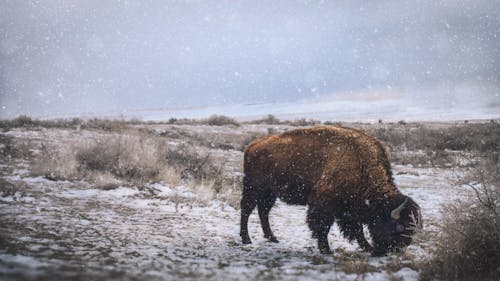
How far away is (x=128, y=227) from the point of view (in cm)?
560

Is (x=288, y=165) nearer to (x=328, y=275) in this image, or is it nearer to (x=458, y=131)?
(x=328, y=275)

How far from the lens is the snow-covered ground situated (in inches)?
144

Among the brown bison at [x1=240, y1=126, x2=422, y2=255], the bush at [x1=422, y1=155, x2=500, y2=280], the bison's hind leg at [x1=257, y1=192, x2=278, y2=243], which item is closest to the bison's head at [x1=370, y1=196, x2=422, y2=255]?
the brown bison at [x1=240, y1=126, x2=422, y2=255]

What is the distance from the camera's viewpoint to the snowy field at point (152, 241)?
Answer: 3.68 metres

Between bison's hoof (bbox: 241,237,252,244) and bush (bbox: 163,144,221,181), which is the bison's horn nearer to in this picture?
bison's hoof (bbox: 241,237,252,244)

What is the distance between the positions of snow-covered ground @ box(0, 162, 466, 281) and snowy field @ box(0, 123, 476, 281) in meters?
0.01

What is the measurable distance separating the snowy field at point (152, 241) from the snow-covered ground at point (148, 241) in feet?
0.04

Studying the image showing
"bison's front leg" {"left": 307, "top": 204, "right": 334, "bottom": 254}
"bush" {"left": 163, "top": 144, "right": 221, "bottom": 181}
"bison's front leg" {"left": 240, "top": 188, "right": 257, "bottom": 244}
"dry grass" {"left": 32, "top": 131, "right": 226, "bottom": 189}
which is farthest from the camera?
"bush" {"left": 163, "top": 144, "right": 221, "bottom": 181}

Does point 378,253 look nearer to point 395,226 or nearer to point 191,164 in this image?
point 395,226

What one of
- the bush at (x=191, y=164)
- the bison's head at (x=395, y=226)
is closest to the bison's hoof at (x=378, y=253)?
the bison's head at (x=395, y=226)

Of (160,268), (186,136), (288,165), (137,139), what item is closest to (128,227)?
(160,268)

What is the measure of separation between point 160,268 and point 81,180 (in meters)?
5.85

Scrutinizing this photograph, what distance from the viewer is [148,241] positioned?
16.2ft

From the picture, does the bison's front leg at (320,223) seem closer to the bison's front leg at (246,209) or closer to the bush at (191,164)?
the bison's front leg at (246,209)
